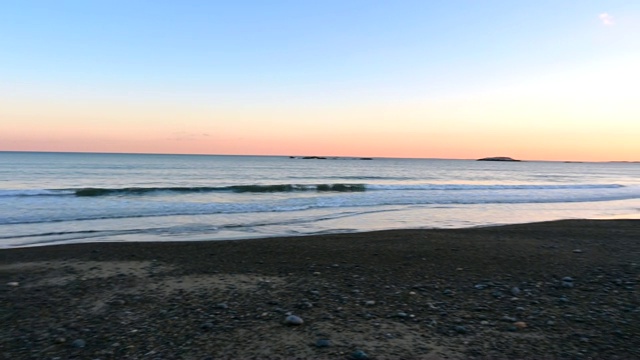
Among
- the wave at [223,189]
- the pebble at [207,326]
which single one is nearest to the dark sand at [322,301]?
the pebble at [207,326]

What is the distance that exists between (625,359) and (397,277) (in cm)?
326

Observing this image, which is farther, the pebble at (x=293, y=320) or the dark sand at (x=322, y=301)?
the pebble at (x=293, y=320)

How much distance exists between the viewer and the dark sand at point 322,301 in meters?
4.14

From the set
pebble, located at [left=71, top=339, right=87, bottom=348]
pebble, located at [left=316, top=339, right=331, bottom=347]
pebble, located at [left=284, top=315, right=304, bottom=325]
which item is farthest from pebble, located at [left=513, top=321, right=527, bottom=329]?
pebble, located at [left=71, top=339, right=87, bottom=348]

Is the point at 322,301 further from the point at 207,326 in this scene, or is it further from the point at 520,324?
the point at 520,324

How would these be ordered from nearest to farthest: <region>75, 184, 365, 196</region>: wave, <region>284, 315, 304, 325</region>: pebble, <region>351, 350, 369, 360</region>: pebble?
<region>351, 350, 369, 360</region>: pebble, <region>284, 315, 304, 325</region>: pebble, <region>75, 184, 365, 196</region>: wave

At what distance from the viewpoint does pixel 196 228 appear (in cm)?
1346

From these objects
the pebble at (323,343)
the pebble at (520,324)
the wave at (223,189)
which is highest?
the pebble at (520,324)

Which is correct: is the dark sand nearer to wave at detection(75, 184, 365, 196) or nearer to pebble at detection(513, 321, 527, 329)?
pebble at detection(513, 321, 527, 329)

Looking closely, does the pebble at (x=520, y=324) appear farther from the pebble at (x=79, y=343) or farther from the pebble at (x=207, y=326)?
the pebble at (x=79, y=343)

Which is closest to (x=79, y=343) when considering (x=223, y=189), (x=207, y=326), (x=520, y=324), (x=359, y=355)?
(x=207, y=326)

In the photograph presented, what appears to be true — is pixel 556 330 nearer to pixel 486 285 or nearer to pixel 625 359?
pixel 625 359

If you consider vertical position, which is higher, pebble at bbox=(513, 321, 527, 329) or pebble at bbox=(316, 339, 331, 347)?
pebble at bbox=(513, 321, 527, 329)

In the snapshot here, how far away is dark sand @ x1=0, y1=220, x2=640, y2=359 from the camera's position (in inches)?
163
